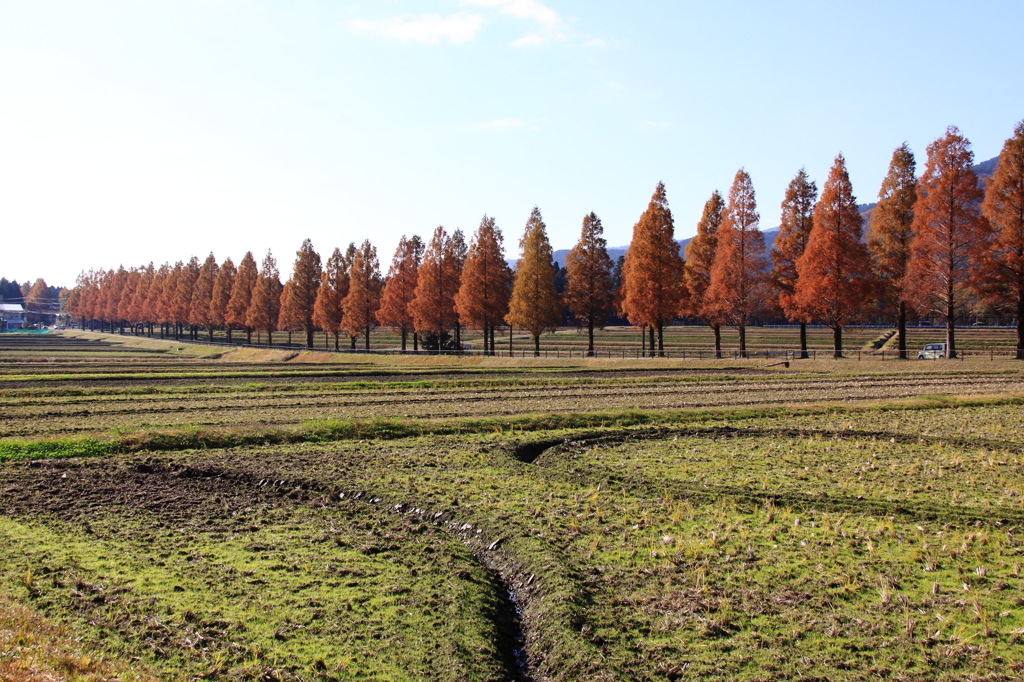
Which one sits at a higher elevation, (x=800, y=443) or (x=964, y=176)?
(x=964, y=176)

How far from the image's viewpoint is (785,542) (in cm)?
1188

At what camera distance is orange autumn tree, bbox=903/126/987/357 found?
48.3 metres

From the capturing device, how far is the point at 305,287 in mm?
99438

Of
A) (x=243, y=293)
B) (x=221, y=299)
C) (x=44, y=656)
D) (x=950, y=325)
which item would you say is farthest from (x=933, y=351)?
(x=221, y=299)

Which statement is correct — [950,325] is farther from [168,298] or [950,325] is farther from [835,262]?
[168,298]

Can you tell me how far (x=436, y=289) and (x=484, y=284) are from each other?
616 cm

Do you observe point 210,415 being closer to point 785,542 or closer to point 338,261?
point 785,542

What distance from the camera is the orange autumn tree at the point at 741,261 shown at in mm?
59688

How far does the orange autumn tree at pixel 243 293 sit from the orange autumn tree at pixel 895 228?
280ft

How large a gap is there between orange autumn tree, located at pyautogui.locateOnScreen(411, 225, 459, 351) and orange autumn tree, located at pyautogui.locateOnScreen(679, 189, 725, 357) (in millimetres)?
24292

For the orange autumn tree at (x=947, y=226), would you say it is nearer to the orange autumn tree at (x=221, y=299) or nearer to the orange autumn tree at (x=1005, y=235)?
the orange autumn tree at (x=1005, y=235)

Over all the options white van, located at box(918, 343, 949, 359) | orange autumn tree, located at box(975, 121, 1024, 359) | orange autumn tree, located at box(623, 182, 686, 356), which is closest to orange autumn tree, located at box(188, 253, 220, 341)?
orange autumn tree, located at box(623, 182, 686, 356)

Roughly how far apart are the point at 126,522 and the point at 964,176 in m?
52.1

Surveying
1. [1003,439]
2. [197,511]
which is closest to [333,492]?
[197,511]
